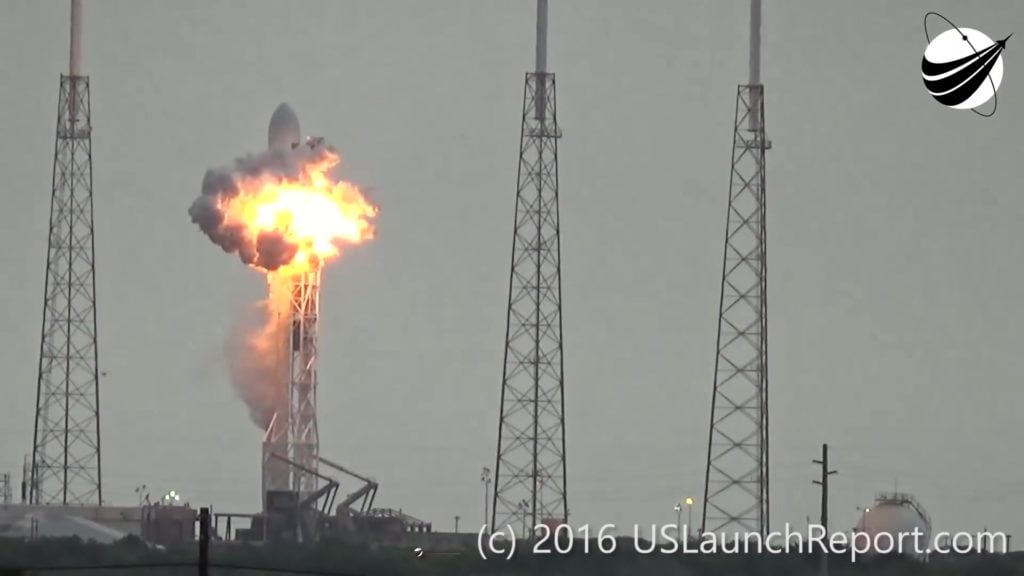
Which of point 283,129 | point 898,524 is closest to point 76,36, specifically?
point 283,129

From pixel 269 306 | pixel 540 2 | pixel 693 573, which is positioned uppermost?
pixel 540 2

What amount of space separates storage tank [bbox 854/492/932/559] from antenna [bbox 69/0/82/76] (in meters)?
43.8

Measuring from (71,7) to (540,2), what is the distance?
24851mm

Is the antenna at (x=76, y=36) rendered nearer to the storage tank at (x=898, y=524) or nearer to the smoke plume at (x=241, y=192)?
the smoke plume at (x=241, y=192)

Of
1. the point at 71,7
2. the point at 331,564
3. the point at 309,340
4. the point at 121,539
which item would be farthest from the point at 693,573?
the point at 71,7

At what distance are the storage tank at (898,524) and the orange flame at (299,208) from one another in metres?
30.5

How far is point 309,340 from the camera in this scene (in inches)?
5861

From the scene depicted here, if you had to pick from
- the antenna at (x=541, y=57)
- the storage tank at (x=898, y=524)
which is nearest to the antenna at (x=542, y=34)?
the antenna at (x=541, y=57)

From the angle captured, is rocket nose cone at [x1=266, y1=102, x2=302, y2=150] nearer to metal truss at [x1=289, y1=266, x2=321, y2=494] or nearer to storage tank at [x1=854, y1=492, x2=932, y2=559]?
metal truss at [x1=289, y1=266, x2=321, y2=494]

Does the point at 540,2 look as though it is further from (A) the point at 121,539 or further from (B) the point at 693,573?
(B) the point at 693,573

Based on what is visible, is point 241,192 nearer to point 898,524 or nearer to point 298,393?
point 298,393

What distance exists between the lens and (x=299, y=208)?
479 ft

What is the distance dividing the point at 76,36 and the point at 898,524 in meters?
47.3

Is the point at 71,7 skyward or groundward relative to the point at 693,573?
skyward
